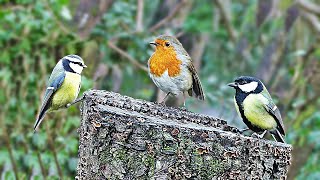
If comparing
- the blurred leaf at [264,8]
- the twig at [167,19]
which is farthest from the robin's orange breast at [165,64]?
the blurred leaf at [264,8]

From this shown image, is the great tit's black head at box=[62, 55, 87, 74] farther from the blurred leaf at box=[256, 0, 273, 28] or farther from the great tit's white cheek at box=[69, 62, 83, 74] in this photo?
the blurred leaf at box=[256, 0, 273, 28]

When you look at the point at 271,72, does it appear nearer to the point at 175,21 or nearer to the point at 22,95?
the point at 175,21

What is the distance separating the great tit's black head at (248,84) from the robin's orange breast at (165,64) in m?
0.58

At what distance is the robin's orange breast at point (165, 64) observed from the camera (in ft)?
14.8

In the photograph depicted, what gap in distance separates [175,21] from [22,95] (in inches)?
90.5

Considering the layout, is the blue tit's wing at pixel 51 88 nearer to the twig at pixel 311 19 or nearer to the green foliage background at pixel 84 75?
the green foliage background at pixel 84 75

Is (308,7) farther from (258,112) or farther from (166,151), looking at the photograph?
(166,151)

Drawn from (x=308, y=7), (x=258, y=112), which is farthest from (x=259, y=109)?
(x=308, y=7)

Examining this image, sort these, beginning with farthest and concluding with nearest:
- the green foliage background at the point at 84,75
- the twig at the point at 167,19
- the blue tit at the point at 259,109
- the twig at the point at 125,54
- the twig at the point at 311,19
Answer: the twig at the point at 311,19, the twig at the point at 167,19, the twig at the point at 125,54, the green foliage background at the point at 84,75, the blue tit at the point at 259,109

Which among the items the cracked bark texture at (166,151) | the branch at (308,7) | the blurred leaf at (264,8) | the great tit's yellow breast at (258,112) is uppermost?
the blurred leaf at (264,8)

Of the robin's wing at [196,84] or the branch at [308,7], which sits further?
the branch at [308,7]

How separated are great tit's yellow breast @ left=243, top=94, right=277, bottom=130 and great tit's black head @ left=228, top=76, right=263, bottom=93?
4cm

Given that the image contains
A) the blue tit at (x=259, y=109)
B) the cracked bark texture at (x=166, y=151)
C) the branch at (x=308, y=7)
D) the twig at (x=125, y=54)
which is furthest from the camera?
the branch at (x=308, y=7)

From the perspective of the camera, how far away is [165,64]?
178 inches
